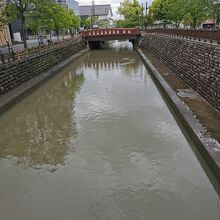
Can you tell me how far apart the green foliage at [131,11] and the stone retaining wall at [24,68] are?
44.2 m

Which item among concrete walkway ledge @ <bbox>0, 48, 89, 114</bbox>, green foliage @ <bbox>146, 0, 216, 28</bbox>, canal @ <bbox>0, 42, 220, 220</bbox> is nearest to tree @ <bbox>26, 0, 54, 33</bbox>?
concrete walkway ledge @ <bbox>0, 48, 89, 114</bbox>

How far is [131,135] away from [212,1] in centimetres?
1850

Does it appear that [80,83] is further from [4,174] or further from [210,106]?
[4,174]

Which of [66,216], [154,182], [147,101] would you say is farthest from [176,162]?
[147,101]

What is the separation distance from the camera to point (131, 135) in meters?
Result: 11.5

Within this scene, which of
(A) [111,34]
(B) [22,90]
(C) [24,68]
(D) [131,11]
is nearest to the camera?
(B) [22,90]

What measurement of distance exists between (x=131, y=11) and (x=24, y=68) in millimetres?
56902

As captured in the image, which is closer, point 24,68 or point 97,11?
point 24,68

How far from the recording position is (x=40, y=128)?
13047 mm

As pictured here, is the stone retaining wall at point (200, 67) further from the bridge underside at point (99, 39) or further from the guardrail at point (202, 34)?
the bridge underside at point (99, 39)

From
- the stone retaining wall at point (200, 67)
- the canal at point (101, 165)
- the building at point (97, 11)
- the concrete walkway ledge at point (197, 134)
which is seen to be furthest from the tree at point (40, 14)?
the building at point (97, 11)

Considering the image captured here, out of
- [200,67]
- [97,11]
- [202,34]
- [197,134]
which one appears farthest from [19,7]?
[97,11]

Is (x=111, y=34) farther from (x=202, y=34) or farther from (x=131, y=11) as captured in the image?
(x=202, y=34)

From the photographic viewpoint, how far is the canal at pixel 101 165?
23.4 feet
